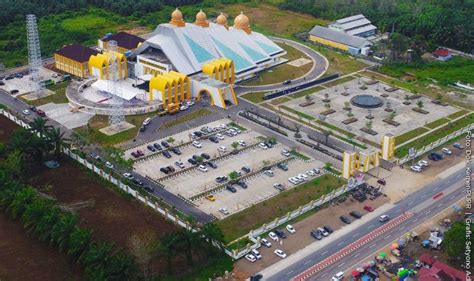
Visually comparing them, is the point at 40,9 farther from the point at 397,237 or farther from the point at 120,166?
the point at 397,237

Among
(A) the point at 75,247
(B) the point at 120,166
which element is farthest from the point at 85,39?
(A) the point at 75,247

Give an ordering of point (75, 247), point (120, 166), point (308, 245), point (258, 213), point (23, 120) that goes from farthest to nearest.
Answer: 1. point (23, 120)
2. point (120, 166)
3. point (258, 213)
4. point (308, 245)
5. point (75, 247)

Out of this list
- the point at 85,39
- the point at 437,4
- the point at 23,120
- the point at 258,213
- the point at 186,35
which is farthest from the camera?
the point at 437,4

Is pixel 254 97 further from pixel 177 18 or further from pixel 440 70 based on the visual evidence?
pixel 440 70

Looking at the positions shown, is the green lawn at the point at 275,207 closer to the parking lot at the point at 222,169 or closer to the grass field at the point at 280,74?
the parking lot at the point at 222,169

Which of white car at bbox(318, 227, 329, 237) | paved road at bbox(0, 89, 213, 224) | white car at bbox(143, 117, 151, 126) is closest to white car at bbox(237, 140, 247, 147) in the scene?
white car at bbox(143, 117, 151, 126)

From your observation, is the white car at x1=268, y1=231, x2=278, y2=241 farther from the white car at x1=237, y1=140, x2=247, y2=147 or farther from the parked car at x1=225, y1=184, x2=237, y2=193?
the white car at x1=237, y1=140, x2=247, y2=147

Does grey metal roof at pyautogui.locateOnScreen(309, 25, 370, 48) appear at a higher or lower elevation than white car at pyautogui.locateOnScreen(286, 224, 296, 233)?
higher

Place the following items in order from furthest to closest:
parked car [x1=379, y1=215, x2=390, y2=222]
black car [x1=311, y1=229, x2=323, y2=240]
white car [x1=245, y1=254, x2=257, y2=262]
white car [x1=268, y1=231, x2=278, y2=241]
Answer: parked car [x1=379, y1=215, x2=390, y2=222], black car [x1=311, y1=229, x2=323, y2=240], white car [x1=268, y1=231, x2=278, y2=241], white car [x1=245, y1=254, x2=257, y2=262]

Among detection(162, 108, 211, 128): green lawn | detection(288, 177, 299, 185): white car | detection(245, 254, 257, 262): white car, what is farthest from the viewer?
detection(162, 108, 211, 128): green lawn
